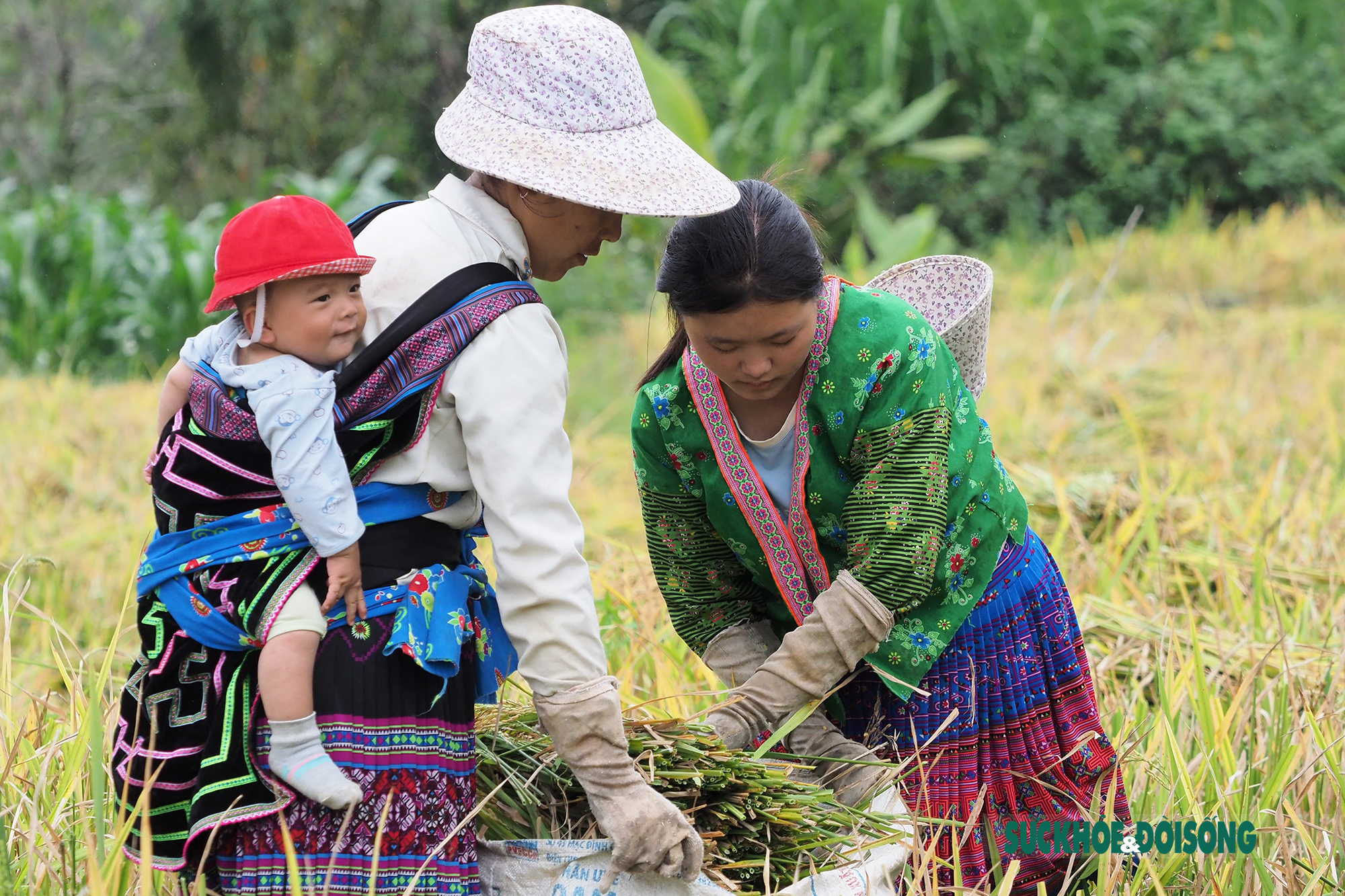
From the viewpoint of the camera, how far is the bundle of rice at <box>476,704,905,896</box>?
6.26 feet

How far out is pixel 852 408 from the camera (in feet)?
6.64

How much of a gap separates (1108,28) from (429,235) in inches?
461

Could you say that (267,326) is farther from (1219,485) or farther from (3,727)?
(1219,485)

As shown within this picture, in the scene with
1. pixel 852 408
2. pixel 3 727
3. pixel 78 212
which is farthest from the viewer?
pixel 78 212

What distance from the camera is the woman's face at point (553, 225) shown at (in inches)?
68.4

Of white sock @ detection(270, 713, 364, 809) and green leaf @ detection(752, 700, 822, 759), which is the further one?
green leaf @ detection(752, 700, 822, 759)

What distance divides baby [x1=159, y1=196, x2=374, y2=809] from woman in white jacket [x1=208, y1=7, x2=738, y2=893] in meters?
0.04

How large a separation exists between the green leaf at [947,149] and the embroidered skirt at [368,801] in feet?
31.9

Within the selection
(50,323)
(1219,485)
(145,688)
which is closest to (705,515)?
(145,688)

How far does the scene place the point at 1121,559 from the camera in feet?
12.8

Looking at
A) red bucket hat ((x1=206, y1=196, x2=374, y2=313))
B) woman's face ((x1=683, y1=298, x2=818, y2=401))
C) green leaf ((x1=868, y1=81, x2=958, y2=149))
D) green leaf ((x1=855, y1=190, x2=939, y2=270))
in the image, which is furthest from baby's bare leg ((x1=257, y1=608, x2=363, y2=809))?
green leaf ((x1=868, y1=81, x2=958, y2=149))

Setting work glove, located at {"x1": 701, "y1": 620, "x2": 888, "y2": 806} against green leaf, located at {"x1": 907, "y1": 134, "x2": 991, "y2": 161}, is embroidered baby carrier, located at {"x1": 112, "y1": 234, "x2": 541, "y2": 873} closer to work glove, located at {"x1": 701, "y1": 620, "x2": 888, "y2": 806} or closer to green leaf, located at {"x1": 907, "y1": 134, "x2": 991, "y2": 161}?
work glove, located at {"x1": 701, "y1": 620, "x2": 888, "y2": 806}

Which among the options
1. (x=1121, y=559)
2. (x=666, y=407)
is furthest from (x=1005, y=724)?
(x=1121, y=559)

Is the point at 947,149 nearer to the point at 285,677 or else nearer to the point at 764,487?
the point at 764,487
